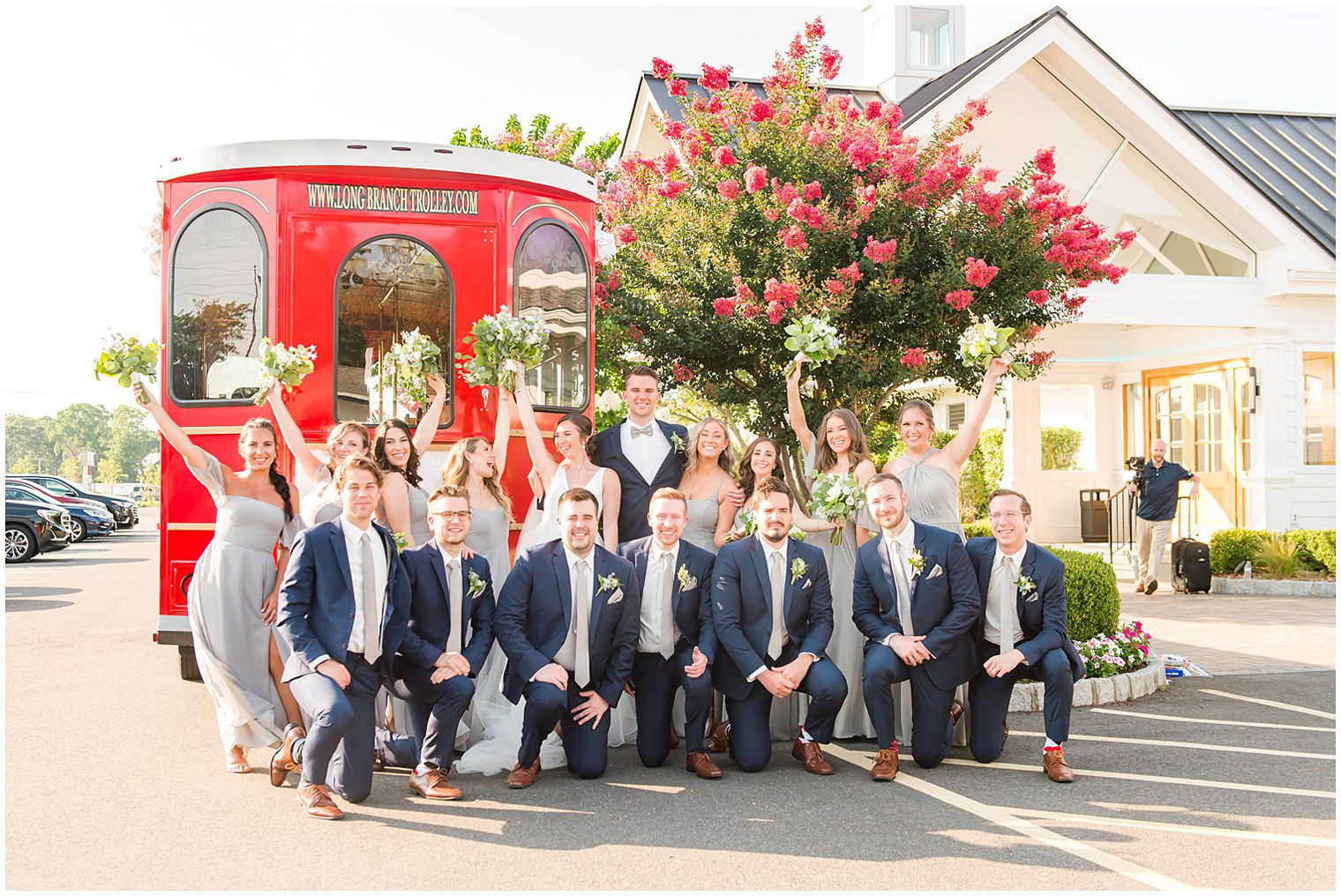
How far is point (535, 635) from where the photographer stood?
6133 millimetres

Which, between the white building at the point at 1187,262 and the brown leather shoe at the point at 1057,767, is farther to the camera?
the white building at the point at 1187,262

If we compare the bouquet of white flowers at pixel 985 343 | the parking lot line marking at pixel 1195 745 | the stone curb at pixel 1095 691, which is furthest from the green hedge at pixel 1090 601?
the bouquet of white flowers at pixel 985 343

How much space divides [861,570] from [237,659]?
3452 millimetres

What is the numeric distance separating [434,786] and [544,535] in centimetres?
177

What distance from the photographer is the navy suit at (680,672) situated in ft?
20.4

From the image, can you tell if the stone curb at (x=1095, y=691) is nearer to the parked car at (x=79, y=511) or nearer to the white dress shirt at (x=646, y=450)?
the white dress shirt at (x=646, y=450)

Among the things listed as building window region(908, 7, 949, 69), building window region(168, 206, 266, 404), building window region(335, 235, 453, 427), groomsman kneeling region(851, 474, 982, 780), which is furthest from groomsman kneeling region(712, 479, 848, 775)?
building window region(908, 7, 949, 69)

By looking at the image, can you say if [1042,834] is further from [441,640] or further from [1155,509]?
[1155,509]

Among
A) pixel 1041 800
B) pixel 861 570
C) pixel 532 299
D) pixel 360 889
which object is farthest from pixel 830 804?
pixel 532 299

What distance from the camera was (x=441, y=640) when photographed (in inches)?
235

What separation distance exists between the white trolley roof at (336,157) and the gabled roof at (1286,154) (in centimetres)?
1188

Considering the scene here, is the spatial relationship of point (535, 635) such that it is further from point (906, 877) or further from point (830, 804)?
point (906, 877)

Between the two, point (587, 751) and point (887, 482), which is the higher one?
point (887, 482)

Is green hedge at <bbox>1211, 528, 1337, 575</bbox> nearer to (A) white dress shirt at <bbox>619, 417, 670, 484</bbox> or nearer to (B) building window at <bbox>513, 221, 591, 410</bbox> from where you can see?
(B) building window at <bbox>513, 221, 591, 410</bbox>
